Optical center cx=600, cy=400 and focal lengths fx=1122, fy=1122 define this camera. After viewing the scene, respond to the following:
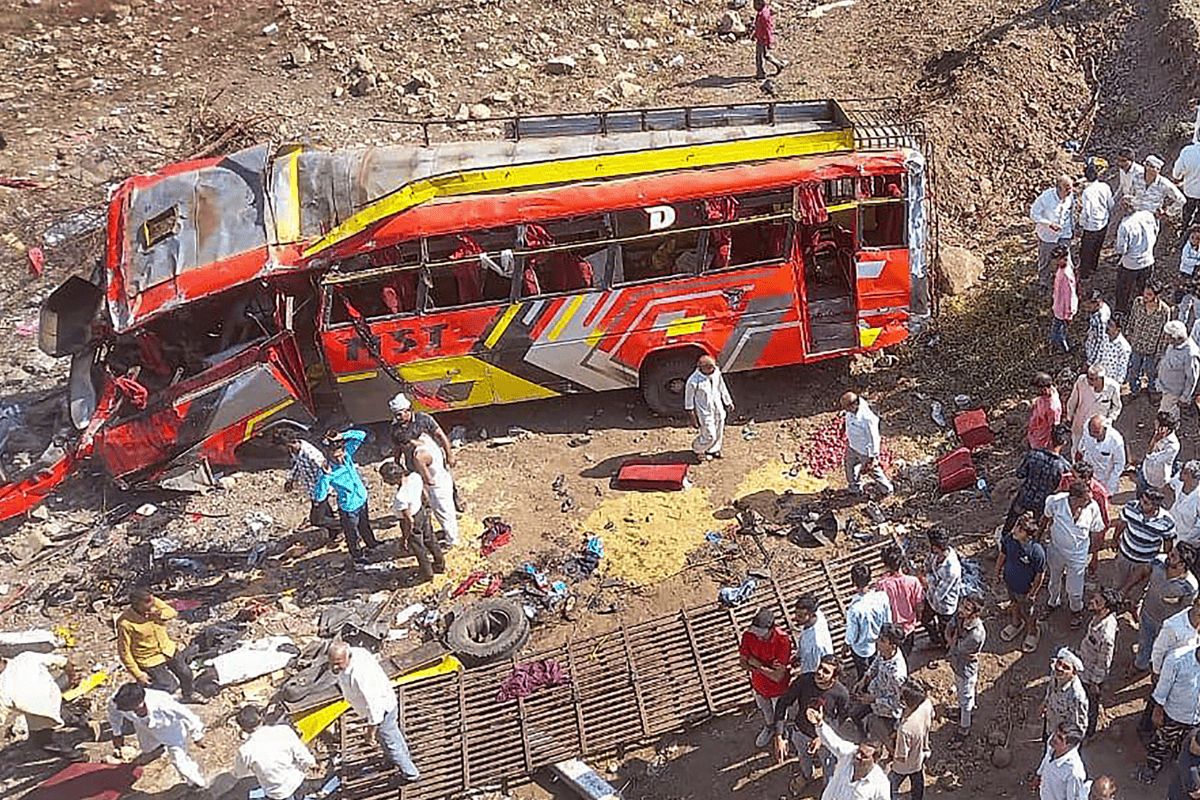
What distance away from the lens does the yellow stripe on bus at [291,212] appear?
1174 centimetres

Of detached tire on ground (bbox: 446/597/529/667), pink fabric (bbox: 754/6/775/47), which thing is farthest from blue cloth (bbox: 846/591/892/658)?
pink fabric (bbox: 754/6/775/47)

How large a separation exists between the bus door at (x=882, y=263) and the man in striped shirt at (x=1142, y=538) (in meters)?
3.86

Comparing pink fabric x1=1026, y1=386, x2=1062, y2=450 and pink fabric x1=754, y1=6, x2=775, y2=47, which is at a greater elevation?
pink fabric x1=754, y1=6, x2=775, y2=47

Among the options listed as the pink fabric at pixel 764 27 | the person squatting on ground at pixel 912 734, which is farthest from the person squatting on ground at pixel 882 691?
the pink fabric at pixel 764 27

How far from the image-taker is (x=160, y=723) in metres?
8.52

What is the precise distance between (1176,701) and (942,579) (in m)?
1.72

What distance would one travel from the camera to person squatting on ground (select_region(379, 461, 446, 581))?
33.1ft

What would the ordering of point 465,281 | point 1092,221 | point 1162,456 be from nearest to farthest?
1. point 1162,456
2. point 465,281
3. point 1092,221

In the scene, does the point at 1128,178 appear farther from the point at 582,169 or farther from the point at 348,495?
the point at 348,495

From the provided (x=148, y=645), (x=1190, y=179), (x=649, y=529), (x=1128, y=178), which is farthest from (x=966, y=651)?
(x=1190, y=179)

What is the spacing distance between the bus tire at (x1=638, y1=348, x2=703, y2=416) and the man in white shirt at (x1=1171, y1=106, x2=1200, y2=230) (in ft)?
20.0

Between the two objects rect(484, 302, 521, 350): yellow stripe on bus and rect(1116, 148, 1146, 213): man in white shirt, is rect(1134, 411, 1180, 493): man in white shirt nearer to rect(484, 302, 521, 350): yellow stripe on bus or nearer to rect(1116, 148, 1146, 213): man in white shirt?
rect(1116, 148, 1146, 213): man in white shirt

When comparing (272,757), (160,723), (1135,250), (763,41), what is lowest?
(160,723)

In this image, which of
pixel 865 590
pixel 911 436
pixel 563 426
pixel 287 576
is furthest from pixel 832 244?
pixel 287 576
